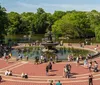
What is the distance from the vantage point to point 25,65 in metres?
38.3

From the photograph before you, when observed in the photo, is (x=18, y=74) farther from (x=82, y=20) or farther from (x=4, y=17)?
(x=82, y=20)

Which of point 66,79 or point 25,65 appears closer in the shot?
point 66,79

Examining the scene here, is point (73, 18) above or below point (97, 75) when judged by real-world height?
above

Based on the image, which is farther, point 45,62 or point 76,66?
point 45,62

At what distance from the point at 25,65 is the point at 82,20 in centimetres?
6847

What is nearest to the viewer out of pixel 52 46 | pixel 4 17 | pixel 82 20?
pixel 52 46

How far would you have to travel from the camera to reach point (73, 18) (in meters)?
105

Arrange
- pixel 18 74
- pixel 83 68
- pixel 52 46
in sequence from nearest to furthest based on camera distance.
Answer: pixel 18 74, pixel 83 68, pixel 52 46

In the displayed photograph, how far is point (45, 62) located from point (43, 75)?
8152mm

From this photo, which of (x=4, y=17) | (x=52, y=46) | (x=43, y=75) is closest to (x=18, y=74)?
(x=43, y=75)

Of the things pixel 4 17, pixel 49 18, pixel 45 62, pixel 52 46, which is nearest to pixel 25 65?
pixel 45 62

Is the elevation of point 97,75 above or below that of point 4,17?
below

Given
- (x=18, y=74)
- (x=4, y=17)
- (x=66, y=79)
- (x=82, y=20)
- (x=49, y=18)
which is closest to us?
(x=66, y=79)

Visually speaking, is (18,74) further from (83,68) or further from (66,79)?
(83,68)
